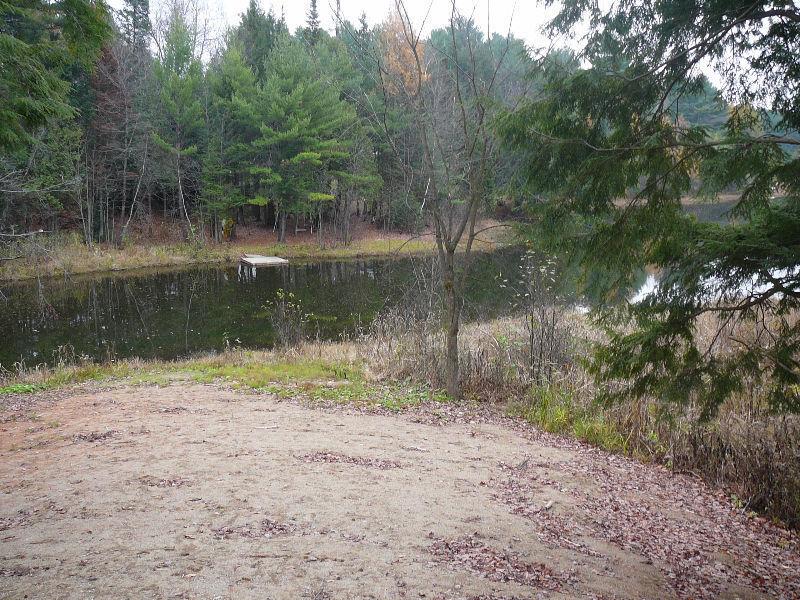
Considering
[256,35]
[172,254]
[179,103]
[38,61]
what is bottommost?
[172,254]

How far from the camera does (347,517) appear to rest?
4.04m

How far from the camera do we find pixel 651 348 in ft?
13.4

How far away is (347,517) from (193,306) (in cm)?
1650

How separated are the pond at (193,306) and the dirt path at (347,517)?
5.74 metres

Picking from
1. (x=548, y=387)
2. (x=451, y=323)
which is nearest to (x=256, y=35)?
(x=451, y=323)

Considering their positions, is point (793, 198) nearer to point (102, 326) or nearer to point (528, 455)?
point (528, 455)

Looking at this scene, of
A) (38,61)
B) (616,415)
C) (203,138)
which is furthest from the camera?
(203,138)

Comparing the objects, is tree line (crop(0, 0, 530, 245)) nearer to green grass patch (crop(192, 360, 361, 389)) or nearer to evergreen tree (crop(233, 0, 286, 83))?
evergreen tree (crop(233, 0, 286, 83))

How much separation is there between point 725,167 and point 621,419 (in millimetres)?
3900

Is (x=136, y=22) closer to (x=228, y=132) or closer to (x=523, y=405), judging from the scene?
(x=228, y=132)

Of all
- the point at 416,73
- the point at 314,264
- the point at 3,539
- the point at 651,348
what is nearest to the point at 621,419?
the point at 651,348

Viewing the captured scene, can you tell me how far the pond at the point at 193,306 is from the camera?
1423cm

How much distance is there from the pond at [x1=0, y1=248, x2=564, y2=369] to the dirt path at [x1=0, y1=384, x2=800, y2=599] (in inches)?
226

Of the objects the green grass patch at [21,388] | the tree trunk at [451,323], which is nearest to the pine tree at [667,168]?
the tree trunk at [451,323]
